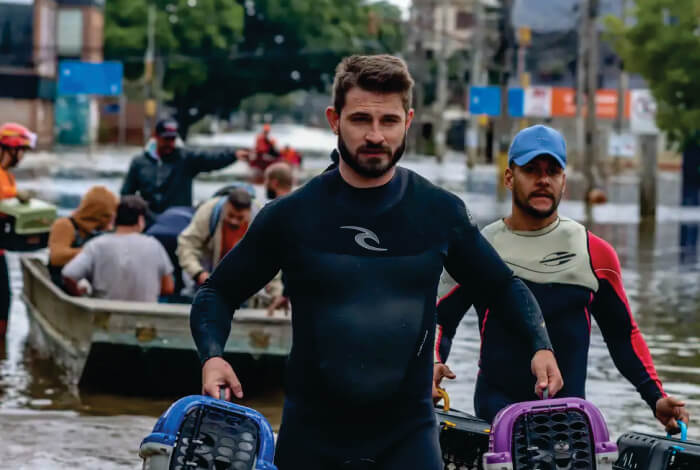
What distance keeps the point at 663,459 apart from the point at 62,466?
14.8ft

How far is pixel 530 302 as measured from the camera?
4641 mm

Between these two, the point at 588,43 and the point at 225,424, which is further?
the point at 588,43

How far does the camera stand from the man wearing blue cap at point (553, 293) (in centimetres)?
572

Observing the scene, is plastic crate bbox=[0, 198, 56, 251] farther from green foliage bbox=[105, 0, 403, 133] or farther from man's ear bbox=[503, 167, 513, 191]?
green foliage bbox=[105, 0, 403, 133]

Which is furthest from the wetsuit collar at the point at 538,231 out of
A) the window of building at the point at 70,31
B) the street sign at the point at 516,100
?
the window of building at the point at 70,31

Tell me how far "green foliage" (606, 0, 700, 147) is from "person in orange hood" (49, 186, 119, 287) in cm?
2619

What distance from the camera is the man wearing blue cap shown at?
5.72 m

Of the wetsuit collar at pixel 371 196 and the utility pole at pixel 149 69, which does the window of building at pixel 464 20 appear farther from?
the wetsuit collar at pixel 371 196

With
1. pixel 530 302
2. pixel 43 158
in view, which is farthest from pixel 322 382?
pixel 43 158

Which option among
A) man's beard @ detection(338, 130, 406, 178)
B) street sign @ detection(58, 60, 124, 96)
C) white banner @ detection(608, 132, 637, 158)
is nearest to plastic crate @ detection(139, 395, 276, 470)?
man's beard @ detection(338, 130, 406, 178)

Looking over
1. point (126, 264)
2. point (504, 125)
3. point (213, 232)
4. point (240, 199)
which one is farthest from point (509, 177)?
point (504, 125)

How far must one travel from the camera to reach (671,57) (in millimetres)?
38812

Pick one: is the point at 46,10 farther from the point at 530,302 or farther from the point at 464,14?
the point at 530,302

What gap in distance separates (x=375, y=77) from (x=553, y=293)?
1680mm
